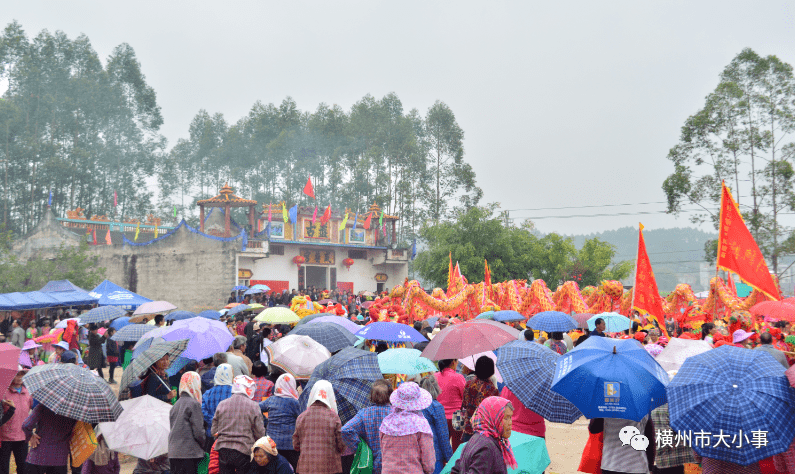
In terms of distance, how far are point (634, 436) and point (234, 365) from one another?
410 centimetres

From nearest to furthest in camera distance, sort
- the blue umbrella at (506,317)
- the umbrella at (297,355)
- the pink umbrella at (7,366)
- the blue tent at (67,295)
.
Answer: the pink umbrella at (7,366)
the umbrella at (297,355)
the blue umbrella at (506,317)
the blue tent at (67,295)

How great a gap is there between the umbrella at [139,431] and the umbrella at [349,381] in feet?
3.65

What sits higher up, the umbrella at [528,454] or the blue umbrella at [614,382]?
the blue umbrella at [614,382]

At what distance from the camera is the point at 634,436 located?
4109 millimetres

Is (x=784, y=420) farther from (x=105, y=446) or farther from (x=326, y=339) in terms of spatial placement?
(x=326, y=339)

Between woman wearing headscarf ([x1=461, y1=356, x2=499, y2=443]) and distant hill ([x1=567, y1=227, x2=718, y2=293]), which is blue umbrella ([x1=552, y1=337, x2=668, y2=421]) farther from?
distant hill ([x1=567, y1=227, x2=718, y2=293])

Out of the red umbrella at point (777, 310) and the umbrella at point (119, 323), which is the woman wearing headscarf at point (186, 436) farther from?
the red umbrella at point (777, 310)

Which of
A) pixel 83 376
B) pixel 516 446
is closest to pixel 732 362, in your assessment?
pixel 516 446

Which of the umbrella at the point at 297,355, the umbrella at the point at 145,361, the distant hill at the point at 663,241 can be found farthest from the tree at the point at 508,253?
the distant hill at the point at 663,241

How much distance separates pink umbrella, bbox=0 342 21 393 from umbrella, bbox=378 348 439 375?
111 inches

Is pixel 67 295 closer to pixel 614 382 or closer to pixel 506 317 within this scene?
pixel 506 317

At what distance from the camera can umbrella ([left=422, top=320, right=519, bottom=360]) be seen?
18.9 feet

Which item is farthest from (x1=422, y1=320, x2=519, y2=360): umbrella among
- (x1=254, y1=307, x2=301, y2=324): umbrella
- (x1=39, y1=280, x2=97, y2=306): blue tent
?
(x1=39, y1=280, x2=97, y2=306): blue tent

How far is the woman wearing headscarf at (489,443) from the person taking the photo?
340 cm
